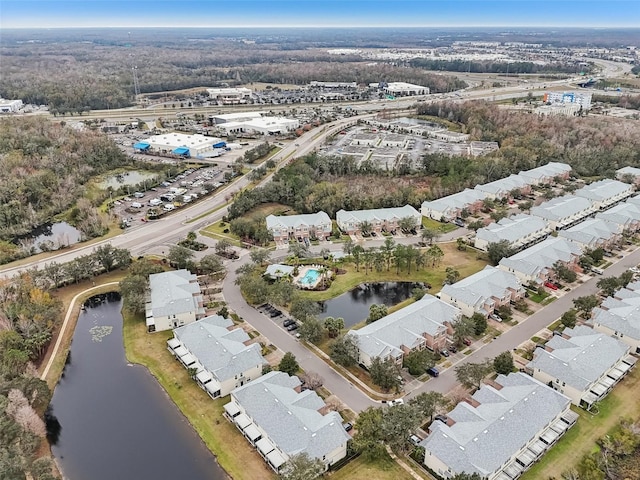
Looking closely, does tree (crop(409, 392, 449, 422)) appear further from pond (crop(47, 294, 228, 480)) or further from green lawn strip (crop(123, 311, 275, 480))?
pond (crop(47, 294, 228, 480))

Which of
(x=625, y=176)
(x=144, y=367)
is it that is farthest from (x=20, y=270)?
(x=625, y=176)

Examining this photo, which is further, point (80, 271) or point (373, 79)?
point (373, 79)

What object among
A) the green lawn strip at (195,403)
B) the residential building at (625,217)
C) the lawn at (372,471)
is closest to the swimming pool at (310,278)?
the green lawn strip at (195,403)

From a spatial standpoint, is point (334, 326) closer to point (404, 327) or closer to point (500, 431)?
point (404, 327)

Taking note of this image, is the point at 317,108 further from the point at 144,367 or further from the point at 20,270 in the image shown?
the point at 144,367

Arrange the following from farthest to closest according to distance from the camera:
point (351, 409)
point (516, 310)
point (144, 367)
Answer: point (516, 310) → point (144, 367) → point (351, 409)

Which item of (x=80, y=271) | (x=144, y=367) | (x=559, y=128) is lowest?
(x=144, y=367)

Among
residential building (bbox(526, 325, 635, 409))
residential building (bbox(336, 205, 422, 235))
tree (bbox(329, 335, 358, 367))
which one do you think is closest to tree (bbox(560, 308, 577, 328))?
residential building (bbox(526, 325, 635, 409))

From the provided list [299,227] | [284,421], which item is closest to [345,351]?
[284,421]
